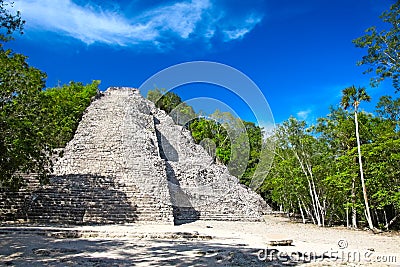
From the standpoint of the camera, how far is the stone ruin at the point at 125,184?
44.0ft

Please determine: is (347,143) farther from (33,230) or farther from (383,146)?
(33,230)

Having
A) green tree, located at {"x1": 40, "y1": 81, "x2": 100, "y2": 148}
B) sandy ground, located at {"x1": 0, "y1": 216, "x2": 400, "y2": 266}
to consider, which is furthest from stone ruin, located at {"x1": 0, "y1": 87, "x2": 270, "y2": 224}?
sandy ground, located at {"x1": 0, "y1": 216, "x2": 400, "y2": 266}

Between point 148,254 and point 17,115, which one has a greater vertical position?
point 17,115

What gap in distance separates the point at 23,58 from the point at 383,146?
46.8ft

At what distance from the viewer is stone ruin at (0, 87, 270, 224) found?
1340cm

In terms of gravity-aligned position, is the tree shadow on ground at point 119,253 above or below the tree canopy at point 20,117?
below

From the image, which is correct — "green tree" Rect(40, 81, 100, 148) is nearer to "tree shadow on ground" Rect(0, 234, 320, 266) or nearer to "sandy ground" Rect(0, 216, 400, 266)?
"sandy ground" Rect(0, 216, 400, 266)

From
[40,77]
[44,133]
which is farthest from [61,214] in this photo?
[40,77]

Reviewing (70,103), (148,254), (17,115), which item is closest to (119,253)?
(148,254)

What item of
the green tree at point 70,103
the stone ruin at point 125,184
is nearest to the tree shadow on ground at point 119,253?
the stone ruin at point 125,184

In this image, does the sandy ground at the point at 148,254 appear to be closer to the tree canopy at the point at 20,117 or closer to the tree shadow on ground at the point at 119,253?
the tree shadow on ground at the point at 119,253

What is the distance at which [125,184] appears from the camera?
15203mm

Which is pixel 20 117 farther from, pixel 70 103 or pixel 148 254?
pixel 70 103

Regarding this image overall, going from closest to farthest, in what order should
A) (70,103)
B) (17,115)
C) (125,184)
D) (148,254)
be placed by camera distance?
(148,254), (17,115), (125,184), (70,103)
